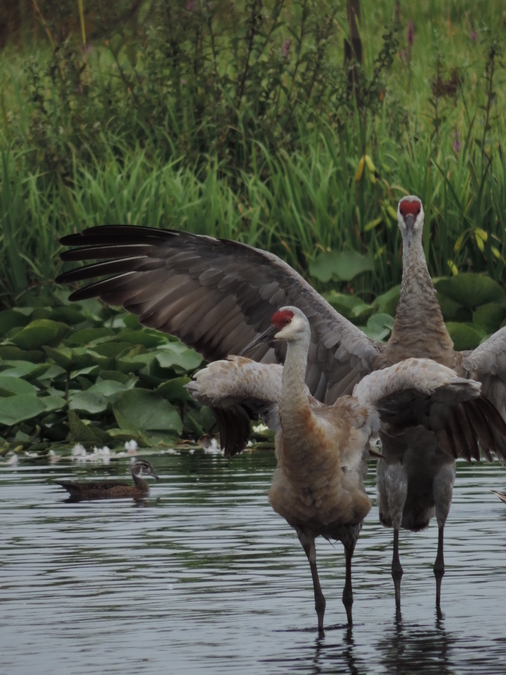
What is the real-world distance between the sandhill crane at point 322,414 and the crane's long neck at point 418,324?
0.59m

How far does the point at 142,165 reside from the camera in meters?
14.8

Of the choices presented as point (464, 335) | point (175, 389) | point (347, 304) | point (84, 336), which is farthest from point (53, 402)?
point (464, 335)

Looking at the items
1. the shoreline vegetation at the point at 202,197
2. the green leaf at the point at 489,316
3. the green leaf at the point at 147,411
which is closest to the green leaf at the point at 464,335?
the shoreline vegetation at the point at 202,197

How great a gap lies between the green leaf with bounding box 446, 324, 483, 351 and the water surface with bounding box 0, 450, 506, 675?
1.48m

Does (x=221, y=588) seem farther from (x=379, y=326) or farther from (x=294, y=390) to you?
(x=379, y=326)

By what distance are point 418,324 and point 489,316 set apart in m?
4.51

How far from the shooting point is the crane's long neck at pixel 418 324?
7223 mm

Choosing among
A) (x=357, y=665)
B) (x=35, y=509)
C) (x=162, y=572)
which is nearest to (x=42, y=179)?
(x=35, y=509)

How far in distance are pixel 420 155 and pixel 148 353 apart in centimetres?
294

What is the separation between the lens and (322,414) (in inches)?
258

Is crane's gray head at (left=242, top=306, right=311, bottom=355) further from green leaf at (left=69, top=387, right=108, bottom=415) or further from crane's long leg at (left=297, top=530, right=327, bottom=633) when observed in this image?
green leaf at (left=69, top=387, right=108, bottom=415)

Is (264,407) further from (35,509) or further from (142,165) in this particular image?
(142,165)

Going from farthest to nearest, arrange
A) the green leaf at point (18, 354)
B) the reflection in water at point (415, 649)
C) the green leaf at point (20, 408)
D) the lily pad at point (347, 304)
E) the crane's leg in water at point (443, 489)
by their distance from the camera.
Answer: the green leaf at point (18, 354) < the lily pad at point (347, 304) < the green leaf at point (20, 408) < the crane's leg in water at point (443, 489) < the reflection in water at point (415, 649)

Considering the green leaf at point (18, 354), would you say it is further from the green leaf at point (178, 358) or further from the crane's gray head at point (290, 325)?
the crane's gray head at point (290, 325)
